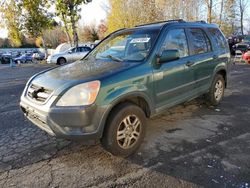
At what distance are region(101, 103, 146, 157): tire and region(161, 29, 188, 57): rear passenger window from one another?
1181 millimetres

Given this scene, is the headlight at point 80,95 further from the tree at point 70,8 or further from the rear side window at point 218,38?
the tree at point 70,8

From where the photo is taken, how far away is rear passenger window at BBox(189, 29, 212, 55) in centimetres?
465

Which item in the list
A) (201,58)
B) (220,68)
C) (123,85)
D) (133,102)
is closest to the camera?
(123,85)

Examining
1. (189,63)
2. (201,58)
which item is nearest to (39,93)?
(189,63)

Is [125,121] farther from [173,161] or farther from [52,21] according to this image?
[52,21]

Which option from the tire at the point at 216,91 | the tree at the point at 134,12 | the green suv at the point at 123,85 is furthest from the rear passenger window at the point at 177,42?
the tree at the point at 134,12

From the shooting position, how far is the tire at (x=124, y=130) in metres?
3.22

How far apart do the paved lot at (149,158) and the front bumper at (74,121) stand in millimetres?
507

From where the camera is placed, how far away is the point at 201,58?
15.7ft

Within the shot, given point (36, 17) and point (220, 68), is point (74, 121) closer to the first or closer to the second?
point (220, 68)

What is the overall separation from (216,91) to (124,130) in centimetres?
309

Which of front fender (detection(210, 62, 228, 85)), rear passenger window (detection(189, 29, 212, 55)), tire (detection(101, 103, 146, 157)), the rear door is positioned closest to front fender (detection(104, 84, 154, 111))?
tire (detection(101, 103, 146, 157))

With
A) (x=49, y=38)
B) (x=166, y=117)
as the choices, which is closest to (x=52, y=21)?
(x=166, y=117)

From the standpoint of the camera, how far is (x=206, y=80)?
5074 millimetres
